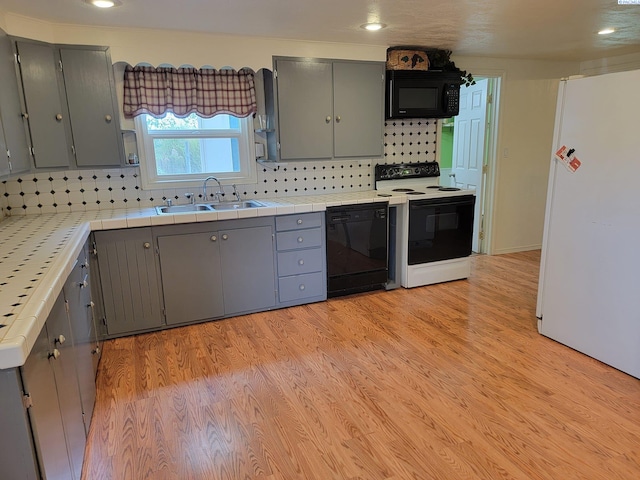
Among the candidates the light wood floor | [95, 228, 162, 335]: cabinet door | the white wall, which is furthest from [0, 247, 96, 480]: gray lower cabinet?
the white wall

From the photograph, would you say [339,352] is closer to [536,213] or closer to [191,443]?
[191,443]

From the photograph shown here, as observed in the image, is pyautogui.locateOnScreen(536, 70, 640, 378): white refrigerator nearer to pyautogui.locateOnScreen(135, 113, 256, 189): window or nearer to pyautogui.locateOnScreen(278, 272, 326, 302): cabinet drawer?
pyautogui.locateOnScreen(278, 272, 326, 302): cabinet drawer

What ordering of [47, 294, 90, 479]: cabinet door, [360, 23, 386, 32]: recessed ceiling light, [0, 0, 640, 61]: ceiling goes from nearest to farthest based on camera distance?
[47, 294, 90, 479]: cabinet door, [0, 0, 640, 61]: ceiling, [360, 23, 386, 32]: recessed ceiling light

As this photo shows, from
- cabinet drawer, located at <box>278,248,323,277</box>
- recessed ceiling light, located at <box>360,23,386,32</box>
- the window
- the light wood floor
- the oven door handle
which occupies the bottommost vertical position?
the light wood floor

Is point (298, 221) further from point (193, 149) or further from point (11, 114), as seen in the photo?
point (11, 114)

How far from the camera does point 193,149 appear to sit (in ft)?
12.0

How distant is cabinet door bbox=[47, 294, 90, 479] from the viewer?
1.51 meters

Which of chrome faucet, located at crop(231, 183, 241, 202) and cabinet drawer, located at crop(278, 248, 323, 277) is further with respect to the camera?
chrome faucet, located at crop(231, 183, 241, 202)

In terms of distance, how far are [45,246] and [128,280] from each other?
0.93 meters

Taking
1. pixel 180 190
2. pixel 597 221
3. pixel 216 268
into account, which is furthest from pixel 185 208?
pixel 597 221

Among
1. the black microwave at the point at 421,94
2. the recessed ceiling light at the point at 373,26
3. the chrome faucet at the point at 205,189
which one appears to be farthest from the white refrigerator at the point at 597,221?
the chrome faucet at the point at 205,189

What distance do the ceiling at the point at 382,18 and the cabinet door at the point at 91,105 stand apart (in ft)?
0.77

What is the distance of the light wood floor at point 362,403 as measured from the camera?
5.99ft

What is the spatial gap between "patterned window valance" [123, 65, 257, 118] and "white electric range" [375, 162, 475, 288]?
151 cm
